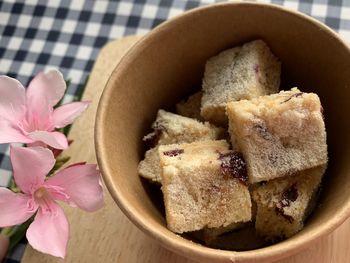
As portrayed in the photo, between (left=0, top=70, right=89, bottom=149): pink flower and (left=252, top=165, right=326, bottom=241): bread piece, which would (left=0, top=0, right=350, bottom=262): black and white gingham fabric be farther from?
(left=252, top=165, right=326, bottom=241): bread piece

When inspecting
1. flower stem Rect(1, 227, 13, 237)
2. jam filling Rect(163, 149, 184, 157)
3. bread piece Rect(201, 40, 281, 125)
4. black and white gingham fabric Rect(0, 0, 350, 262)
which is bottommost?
flower stem Rect(1, 227, 13, 237)

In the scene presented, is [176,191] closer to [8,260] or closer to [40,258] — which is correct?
[40,258]

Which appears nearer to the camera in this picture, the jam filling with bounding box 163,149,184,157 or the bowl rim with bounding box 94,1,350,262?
the bowl rim with bounding box 94,1,350,262

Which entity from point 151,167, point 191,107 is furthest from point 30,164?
point 191,107

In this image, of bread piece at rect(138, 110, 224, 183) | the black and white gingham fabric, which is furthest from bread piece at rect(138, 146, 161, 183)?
the black and white gingham fabric

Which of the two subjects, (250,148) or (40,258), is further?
(40,258)

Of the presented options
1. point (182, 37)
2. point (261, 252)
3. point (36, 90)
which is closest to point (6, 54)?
point (36, 90)

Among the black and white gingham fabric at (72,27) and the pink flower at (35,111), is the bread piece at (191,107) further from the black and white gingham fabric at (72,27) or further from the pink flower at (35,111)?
the black and white gingham fabric at (72,27)

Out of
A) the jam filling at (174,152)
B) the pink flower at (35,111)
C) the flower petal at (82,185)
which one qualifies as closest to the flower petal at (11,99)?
the pink flower at (35,111)
